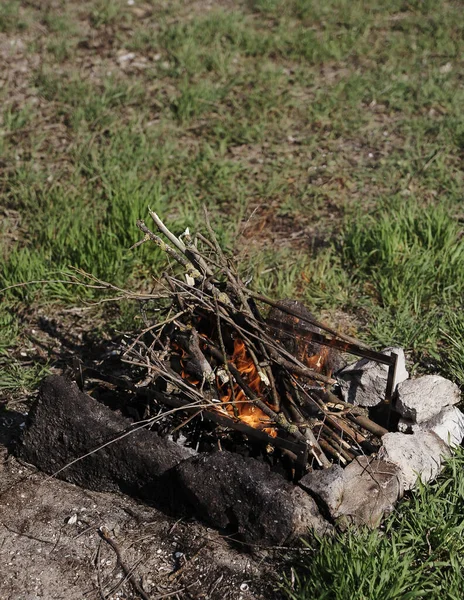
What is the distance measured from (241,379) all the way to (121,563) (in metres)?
0.90

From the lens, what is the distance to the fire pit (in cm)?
335

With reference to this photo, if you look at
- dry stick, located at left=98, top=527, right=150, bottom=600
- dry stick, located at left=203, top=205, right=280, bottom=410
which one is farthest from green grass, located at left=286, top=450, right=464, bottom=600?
dry stick, located at left=203, top=205, right=280, bottom=410

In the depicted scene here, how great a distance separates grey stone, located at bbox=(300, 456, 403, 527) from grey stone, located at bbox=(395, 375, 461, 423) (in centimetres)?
39

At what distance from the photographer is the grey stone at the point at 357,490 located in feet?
10.9

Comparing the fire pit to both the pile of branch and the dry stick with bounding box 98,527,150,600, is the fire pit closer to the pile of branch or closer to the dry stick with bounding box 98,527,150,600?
the pile of branch

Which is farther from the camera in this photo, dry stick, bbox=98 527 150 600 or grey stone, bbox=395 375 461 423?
grey stone, bbox=395 375 461 423

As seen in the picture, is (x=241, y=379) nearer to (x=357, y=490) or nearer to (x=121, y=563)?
(x=357, y=490)

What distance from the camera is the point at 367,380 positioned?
3918mm

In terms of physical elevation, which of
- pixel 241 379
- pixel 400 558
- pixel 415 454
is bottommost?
pixel 400 558

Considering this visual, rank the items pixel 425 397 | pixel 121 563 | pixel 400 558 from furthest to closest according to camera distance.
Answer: pixel 425 397 < pixel 121 563 < pixel 400 558

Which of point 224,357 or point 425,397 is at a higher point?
point 224,357

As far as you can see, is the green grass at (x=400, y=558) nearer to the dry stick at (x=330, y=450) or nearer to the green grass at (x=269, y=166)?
the green grass at (x=269, y=166)

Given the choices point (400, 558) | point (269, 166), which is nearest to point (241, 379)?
point (400, 558)

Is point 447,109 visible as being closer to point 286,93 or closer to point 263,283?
point 286,93
